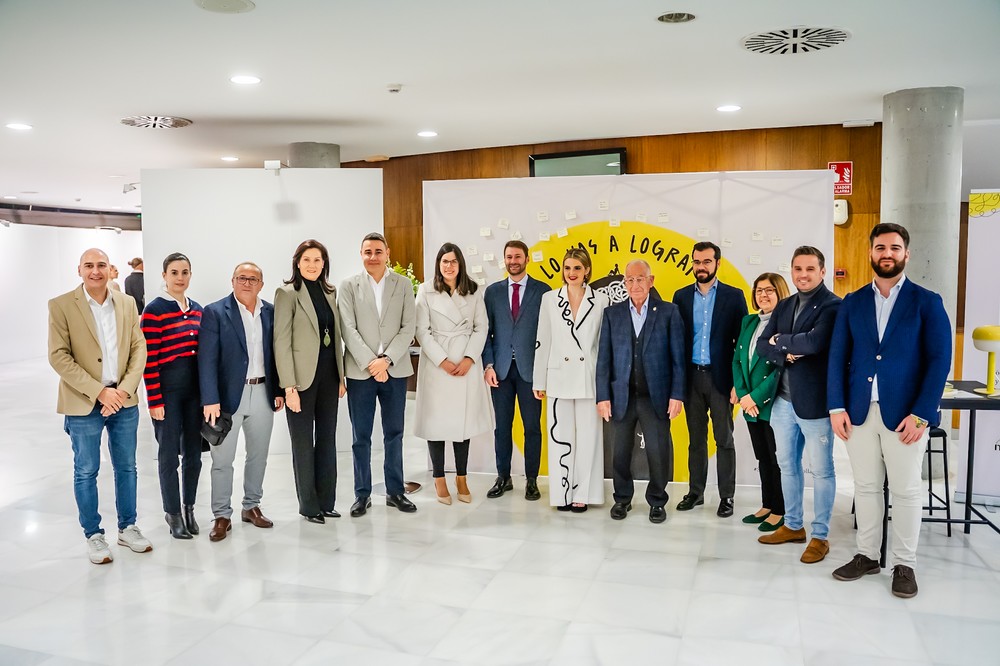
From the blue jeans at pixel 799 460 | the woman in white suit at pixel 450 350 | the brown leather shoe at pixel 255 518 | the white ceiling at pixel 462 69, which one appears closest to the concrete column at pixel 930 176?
A: the white ceiling at pixel 462 69

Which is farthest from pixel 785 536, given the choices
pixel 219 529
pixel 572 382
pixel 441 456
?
pixel 219 529

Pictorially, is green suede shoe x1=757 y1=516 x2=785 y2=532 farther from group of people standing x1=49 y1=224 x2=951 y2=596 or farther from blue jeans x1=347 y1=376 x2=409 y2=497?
blue jeans x1=347 y1=376 x2=409 y2=497

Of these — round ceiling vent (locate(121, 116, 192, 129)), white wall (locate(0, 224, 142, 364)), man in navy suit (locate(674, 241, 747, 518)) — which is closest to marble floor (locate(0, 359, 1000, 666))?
man in navy suit (locate(674, 241, 747, 518))

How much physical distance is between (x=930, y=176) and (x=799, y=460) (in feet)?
10.3

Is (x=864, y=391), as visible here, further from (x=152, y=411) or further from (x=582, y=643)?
(x=152, y=411)

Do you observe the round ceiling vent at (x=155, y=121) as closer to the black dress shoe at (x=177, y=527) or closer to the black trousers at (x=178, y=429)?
the black trousers at (x=178, y=429)

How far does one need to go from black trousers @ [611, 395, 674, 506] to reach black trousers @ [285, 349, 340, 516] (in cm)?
180

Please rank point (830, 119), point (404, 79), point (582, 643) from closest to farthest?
point (582, 643), point (404, 79), point (830, 119)

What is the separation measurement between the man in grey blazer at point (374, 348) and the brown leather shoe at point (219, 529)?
0.77 meters

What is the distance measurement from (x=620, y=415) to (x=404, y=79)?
2.89 m

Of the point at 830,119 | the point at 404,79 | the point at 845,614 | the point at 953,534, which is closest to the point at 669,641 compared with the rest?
the point at 845,614

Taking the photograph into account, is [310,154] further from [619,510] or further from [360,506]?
[619,510]

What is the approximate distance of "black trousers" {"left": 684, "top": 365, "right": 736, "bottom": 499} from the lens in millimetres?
4883

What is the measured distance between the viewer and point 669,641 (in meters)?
3.34
